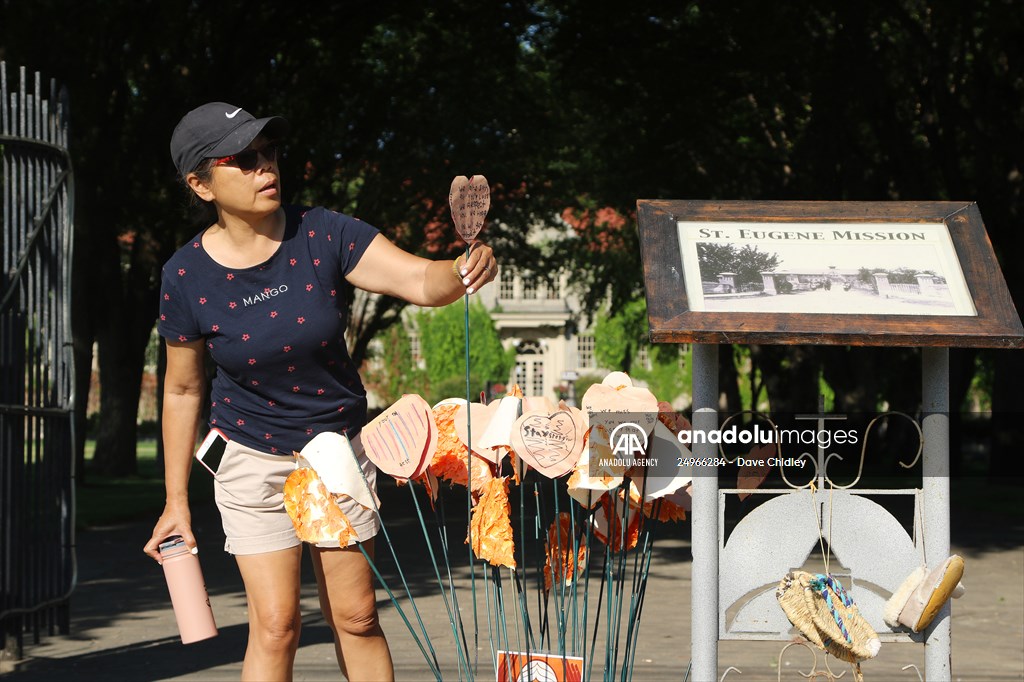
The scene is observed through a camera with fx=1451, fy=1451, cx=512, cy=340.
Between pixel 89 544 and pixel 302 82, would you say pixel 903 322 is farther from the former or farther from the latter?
pixel 302 82

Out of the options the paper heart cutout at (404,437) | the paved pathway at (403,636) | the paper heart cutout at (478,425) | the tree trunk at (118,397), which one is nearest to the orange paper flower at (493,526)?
the paper heart cutout at (478,425)

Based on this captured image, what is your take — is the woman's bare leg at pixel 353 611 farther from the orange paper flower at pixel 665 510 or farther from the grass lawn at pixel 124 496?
the grass lawn at pixel 124 496

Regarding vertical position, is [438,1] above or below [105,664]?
above

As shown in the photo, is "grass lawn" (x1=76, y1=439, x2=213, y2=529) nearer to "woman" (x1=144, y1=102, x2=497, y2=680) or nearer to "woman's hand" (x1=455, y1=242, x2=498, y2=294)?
"woman" (x1=144, y1=102, x2=497, y2=680)

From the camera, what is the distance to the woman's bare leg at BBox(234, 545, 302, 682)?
393 cm

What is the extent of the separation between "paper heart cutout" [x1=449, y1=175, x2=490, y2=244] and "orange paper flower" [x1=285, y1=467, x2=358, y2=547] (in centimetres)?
78

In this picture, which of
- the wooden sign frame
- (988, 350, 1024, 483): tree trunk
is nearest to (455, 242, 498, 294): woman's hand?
the wooden sign frame

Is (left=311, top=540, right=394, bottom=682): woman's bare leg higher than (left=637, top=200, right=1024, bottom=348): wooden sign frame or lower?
lower

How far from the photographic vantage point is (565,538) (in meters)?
4.25

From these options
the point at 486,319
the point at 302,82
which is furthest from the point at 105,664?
Result: the point at 486,319

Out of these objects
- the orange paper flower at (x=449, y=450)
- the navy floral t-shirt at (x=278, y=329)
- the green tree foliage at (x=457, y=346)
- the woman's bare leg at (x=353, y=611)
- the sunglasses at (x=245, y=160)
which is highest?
the green tree foliage at (x=457, y=346)

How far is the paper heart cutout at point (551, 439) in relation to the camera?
3867mm

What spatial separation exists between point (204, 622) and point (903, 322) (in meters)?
2.02

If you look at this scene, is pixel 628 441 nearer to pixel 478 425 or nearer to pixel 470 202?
pixel 478 425
